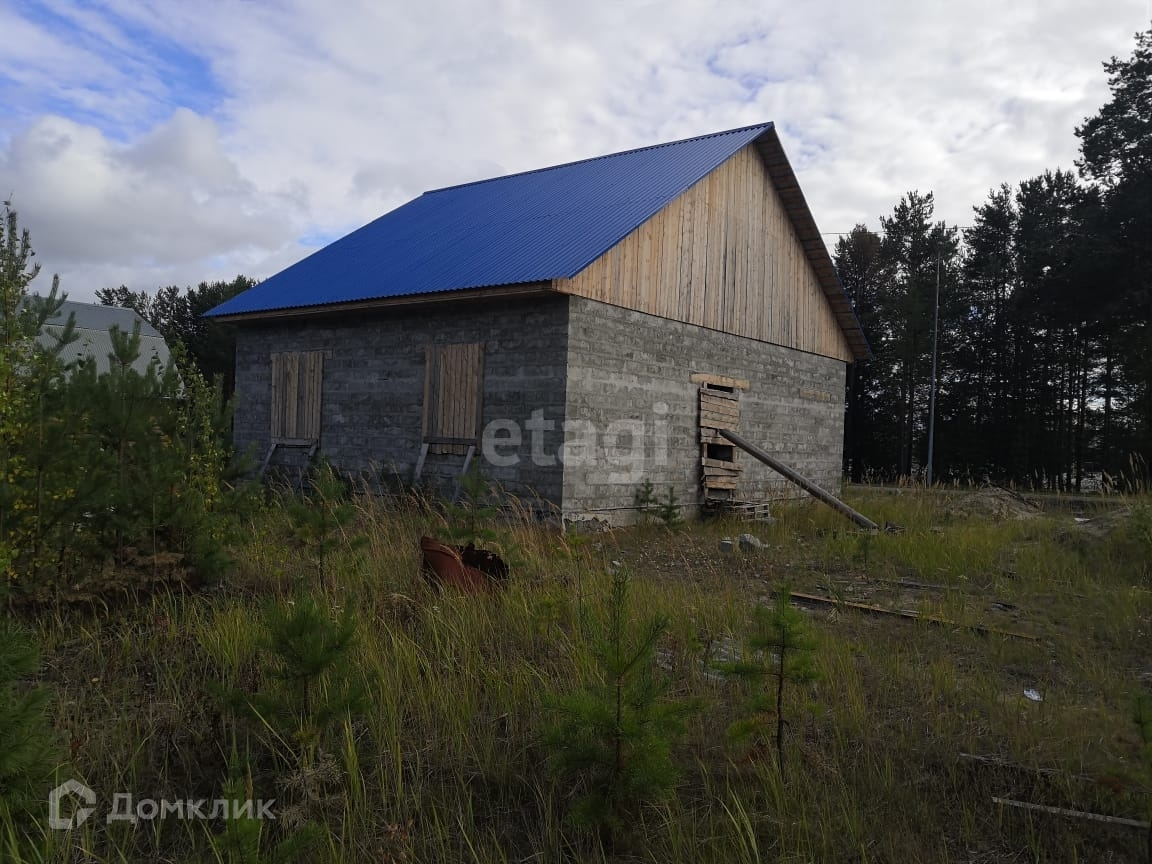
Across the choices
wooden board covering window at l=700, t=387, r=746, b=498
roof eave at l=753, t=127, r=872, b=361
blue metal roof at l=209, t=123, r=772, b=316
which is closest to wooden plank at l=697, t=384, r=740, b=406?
wooden board covering window at l=700, t=387, r=746, b=498

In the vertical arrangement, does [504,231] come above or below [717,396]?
above

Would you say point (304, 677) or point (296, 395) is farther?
point (296, 395)

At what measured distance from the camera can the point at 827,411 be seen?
16531 millimetres

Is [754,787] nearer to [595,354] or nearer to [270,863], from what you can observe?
[270,863]

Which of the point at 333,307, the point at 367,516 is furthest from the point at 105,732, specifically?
the point at 333,307

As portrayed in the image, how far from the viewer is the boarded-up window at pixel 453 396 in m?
11.1

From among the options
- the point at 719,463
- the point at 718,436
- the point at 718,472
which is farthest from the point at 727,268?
the point at 718,472

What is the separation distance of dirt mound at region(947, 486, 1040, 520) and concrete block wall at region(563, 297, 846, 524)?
2923 millimetres

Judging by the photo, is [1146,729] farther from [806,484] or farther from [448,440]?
[806,484]

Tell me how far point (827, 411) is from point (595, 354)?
7717 mm

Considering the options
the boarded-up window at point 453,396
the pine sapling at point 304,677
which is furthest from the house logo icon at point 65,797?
the boarded-up window at point 453,396

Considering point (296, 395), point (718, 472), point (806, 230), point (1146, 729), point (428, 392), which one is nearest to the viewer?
point (1146, 729)

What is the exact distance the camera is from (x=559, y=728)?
110 inches

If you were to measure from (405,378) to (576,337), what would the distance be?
3206 millimetres
